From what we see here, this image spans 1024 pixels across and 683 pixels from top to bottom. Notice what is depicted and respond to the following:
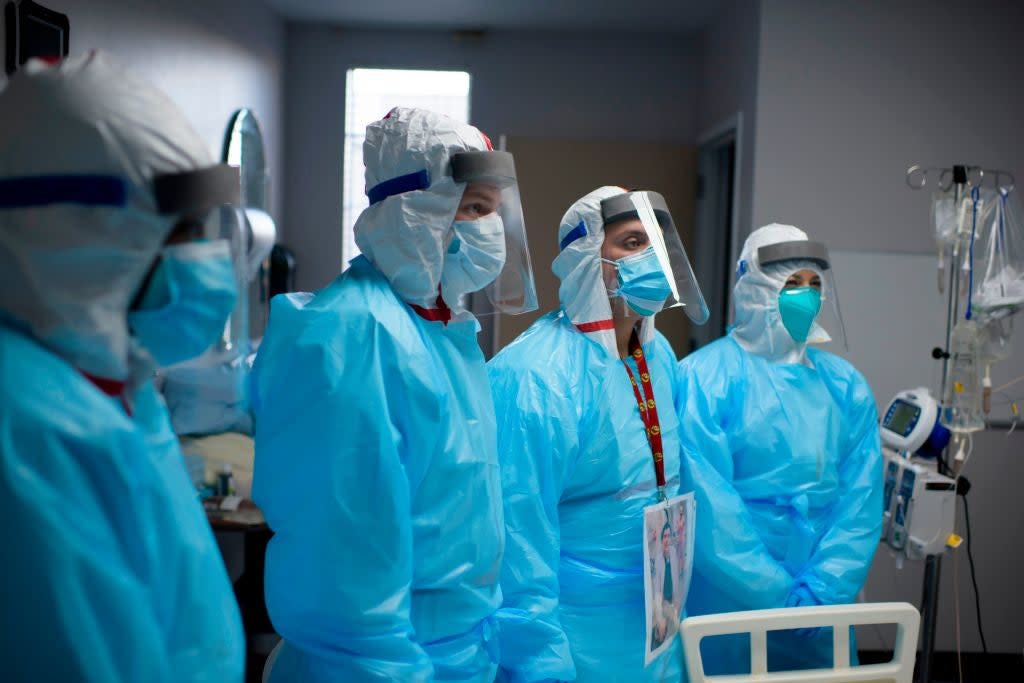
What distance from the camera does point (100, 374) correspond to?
90cm

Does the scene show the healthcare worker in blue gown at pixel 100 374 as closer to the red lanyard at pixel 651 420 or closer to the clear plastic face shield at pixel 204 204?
the clear plastic face shield at pixel 204 204

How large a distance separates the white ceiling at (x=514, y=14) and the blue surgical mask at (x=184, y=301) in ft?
11.9

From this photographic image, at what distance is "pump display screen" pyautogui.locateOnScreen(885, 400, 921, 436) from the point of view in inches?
104

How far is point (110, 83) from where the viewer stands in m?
0.89

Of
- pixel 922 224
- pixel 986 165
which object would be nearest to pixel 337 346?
pixel 922 224

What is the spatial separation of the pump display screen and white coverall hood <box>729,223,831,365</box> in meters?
0.40

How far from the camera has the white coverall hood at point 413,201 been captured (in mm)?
1444

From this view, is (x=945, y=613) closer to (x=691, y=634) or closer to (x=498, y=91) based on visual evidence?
(x=691, y=634)

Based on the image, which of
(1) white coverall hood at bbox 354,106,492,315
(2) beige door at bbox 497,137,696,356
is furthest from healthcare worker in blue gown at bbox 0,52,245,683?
(2) beige door at bbox 497,137,696,356

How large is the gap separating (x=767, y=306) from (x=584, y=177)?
2314 millimetres

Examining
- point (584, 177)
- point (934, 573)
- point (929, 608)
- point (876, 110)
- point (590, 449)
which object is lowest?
point (929, 608)

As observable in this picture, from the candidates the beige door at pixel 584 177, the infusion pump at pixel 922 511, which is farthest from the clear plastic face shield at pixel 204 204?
the beige door at pixel 584 177

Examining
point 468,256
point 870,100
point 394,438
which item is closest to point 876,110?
point 870,100

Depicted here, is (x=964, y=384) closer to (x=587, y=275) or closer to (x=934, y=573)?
(x=934, y=573)
